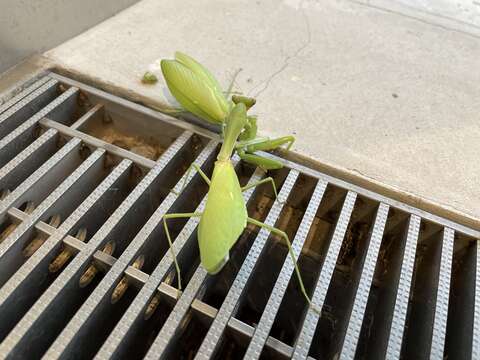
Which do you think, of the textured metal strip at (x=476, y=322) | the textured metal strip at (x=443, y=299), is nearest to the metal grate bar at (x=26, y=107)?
the textured metal strip at (x=443, y=299)

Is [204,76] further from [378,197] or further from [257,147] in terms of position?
[378,197]

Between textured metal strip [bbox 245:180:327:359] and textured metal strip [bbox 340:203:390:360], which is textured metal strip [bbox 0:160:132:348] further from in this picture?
textured metal strip [bbox 340:203:390:360]

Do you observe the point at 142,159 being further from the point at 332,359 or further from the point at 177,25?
the point at 177,25

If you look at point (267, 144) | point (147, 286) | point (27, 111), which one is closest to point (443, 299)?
point (267, 144)

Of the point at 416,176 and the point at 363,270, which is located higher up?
the point at 416,176

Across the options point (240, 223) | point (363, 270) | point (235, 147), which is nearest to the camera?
point (240, 223)

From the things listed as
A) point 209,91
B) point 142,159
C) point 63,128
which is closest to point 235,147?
point 209,91
